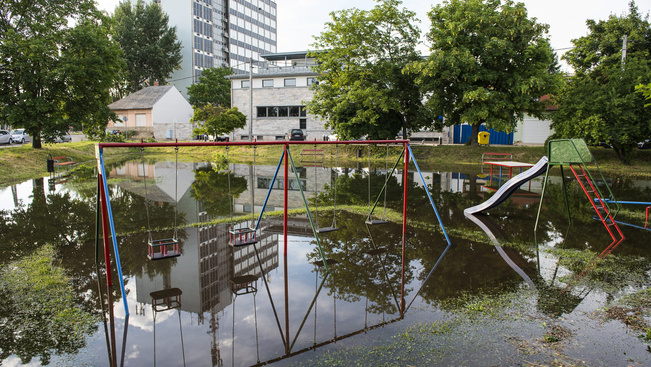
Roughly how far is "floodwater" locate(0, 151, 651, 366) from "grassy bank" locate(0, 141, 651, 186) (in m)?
10.2

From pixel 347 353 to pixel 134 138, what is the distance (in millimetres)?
51667

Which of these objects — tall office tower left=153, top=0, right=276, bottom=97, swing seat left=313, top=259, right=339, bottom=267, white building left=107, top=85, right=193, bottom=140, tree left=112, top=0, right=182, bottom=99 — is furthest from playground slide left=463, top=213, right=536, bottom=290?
tall office tower left=153, top=0, right=276, bottom=97

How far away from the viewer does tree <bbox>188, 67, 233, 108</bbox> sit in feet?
203

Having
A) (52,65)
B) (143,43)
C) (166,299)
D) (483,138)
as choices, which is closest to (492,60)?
(483,138)

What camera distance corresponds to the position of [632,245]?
31.5 ft

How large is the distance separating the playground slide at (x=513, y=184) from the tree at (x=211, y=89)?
179 ft

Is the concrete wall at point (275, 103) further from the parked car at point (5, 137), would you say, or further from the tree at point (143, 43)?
the tree at point (143, 43)

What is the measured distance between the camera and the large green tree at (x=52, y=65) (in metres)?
23.3

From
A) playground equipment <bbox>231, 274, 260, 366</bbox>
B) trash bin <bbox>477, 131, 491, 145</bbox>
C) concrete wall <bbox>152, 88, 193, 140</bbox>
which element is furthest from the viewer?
concrete wall <bbox>152, 88, 193, 140</bbox>

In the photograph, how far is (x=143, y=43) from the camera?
69.3 m

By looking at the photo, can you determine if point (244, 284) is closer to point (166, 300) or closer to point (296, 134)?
point (166, 300)

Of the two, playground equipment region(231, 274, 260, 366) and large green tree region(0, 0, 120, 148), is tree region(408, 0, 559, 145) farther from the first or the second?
playground equipment region(231, 274, 260, 366)

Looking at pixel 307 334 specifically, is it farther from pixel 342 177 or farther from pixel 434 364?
pixel 342 177

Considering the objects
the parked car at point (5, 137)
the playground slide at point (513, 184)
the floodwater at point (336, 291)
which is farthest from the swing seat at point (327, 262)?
the parked car at point (5, 137)
